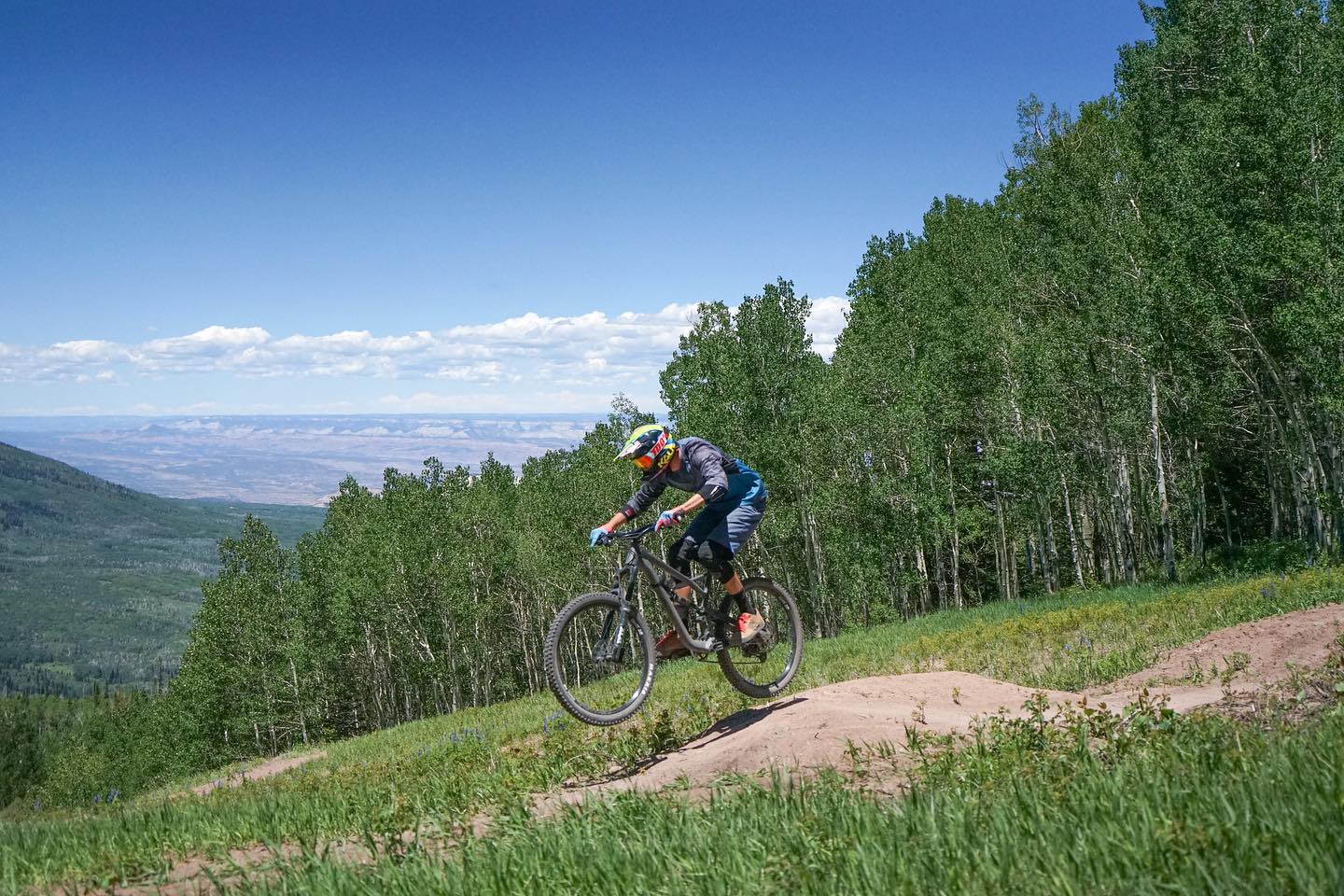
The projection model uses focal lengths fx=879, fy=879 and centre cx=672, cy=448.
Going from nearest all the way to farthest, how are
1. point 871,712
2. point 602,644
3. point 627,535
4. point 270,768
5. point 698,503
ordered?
point 871,712, point 627,535, point 698,503, point 602,644, point 270,768

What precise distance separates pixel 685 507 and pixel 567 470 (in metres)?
59.5

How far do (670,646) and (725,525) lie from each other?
4.53ft

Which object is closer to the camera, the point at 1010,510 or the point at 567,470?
the point at 1010,510

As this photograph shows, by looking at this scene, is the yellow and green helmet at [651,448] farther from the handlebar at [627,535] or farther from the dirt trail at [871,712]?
the dirt trail at [871,712]

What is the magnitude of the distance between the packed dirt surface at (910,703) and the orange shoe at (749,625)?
77 cm

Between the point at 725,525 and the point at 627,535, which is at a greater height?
the point at 627,535

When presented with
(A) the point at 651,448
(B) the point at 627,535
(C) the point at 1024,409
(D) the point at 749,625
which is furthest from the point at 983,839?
(C) the point at 1024,409

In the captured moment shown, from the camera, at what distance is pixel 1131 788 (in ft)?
14.0

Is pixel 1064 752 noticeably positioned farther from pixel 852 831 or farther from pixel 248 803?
pixel 248 803

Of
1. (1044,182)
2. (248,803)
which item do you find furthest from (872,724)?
(1044,182)

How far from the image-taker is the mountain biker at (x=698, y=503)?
8.65 m

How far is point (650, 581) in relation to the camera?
8.96 metres

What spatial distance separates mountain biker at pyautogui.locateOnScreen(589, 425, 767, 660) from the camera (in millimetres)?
8648

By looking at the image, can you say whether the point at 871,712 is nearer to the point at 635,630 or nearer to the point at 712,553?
the point at 712,553
